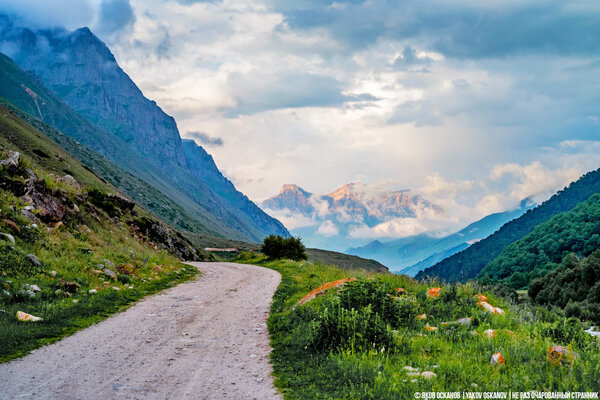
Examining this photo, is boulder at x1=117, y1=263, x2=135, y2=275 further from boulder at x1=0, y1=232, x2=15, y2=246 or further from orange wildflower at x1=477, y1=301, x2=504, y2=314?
orange wildflower at x1=477, y1=301, x2=504, y2=314

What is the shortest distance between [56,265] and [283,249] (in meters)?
39.8

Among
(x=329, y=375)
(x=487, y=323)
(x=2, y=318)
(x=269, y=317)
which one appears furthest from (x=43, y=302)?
(x=487, y=323)

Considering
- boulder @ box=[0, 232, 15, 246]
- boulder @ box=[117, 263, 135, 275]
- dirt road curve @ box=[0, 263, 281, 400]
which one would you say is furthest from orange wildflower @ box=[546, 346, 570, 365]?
boulder @ box=[117, 263, 135, 275]

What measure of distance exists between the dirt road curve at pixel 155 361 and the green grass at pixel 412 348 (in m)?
0.87

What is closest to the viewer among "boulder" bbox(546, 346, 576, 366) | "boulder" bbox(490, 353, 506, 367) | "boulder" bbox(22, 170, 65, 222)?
"boulder" bbox(546, 346, 576, 366)

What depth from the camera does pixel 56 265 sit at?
61.1ft

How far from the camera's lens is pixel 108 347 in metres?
11.0

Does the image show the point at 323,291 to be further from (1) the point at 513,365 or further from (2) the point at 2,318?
(2) the point at 2,318

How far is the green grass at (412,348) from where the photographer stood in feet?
26.3

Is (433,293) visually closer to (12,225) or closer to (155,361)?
(155,361)

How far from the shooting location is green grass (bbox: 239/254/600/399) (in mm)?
8016

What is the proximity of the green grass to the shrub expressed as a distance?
41.2 metres

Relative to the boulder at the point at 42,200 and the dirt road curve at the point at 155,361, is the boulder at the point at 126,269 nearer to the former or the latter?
the boulder at the point at 42,200

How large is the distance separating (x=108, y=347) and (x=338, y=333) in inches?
253
